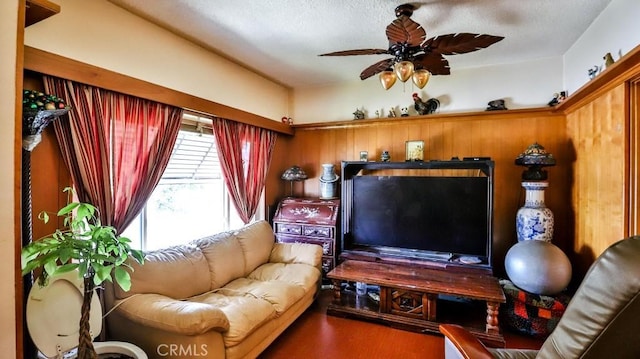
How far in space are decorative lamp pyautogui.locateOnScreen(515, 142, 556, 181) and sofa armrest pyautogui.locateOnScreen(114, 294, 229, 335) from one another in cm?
298

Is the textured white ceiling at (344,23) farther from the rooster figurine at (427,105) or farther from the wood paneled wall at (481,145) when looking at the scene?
the wood paneled wall at (481,145)

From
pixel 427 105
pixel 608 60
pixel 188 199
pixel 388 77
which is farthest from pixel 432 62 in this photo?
pixel 188 199

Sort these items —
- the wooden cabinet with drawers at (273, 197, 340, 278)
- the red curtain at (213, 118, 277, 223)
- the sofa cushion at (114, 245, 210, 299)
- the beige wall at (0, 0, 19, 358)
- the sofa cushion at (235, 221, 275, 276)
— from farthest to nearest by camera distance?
the wooden cabinet with drawers at (273, 197, 340, 278) < the red curtain at (213, 118, 277, 223) < the sofa cushion at (235, 221, 275, 276) < the sofa cushion at (114, 245, 210, 299) < the beige wall at (0, 0, 19, 358)

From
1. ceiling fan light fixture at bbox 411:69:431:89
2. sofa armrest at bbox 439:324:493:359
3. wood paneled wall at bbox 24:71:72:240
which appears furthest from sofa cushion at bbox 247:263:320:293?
ceiling fan light fixture at bbox 411:69:431:89

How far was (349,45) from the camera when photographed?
2.85m

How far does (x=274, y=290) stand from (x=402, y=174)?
84.5 inches

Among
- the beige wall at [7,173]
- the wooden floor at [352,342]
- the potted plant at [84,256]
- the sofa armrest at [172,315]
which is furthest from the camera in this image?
the wooden floor at [352,342]

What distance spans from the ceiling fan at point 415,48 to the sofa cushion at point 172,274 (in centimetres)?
201

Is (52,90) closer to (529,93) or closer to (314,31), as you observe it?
(314,31)

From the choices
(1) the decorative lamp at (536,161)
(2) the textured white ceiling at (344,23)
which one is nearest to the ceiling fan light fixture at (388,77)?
(2) the textured white ceiling at (344,23)

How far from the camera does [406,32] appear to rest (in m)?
1.81

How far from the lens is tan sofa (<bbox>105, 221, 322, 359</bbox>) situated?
177cm

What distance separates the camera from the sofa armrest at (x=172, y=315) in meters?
1.70

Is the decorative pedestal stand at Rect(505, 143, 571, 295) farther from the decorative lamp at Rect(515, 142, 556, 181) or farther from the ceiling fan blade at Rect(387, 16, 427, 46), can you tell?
the ceiling fan blade at Rect(387, 16, 427, 46)
